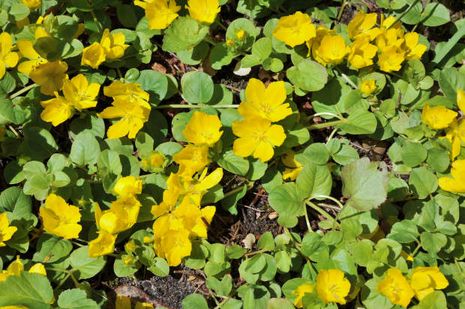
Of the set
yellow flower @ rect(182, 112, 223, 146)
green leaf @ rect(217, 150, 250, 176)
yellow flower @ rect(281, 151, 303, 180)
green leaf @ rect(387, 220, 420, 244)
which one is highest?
yellow flower @ rect(182, 112, 223, 146)

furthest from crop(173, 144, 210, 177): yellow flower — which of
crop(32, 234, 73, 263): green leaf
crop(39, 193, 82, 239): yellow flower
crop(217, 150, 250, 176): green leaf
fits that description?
crop(32, 234, 73, 263): green leaf

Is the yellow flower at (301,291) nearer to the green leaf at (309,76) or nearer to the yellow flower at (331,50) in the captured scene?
the green leaf at (309,76)

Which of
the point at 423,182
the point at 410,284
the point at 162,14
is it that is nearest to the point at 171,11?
the point at 162,14

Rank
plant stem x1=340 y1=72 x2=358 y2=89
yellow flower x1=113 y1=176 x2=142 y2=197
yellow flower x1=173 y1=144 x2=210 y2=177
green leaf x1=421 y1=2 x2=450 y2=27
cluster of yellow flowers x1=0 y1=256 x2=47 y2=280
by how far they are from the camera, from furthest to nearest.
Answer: green leaf x1=421 y1=2 x2=450 y2=27, plant stem x1=340 y1=72 x2=358 y2=89, yellow flower x1=173 y1=144 x2=210 y2=177, yellow flower x1=113 y1=176 x2=142 y2=197, cluster of yellow flowers x1=0 y1=256 x2=47 y2=280

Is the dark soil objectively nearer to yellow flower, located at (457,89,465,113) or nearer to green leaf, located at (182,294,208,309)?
green leaf, located at (182,294,208,309)

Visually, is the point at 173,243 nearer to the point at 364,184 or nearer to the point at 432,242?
the point at 364,184

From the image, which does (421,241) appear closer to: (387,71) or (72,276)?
(387,71)
